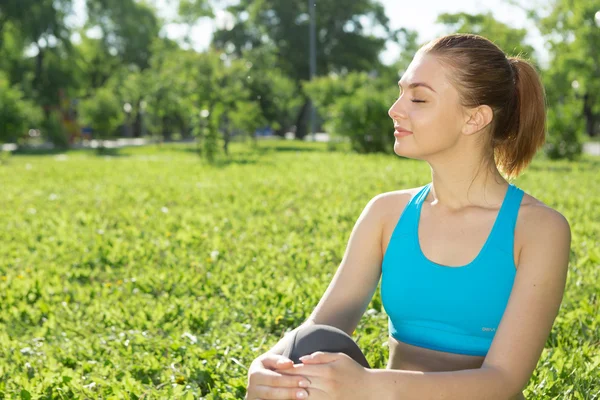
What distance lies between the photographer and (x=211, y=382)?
3.31m

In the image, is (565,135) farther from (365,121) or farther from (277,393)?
(277,393)

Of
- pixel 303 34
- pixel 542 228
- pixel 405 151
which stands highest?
pixel 303 34

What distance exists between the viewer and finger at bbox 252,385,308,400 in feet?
5.80

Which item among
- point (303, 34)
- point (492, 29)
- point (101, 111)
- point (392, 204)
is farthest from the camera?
point (303, 34)

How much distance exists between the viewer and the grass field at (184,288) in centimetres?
336

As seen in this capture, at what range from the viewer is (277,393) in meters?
1.82

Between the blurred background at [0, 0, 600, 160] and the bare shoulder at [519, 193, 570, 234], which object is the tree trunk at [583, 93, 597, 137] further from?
the bare shoulder at [519, 193, 570, 234]

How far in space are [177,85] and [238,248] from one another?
1508 cm

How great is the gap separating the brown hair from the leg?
30.6 inches

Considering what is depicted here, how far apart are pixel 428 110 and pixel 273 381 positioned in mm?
919

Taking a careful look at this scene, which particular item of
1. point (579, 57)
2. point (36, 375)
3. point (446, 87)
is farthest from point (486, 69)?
point (579, 57)

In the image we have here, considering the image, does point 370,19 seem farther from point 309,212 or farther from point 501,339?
point 501,339

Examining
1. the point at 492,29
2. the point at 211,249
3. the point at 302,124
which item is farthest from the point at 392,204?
the point at 302,124

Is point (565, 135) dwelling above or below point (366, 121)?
below
